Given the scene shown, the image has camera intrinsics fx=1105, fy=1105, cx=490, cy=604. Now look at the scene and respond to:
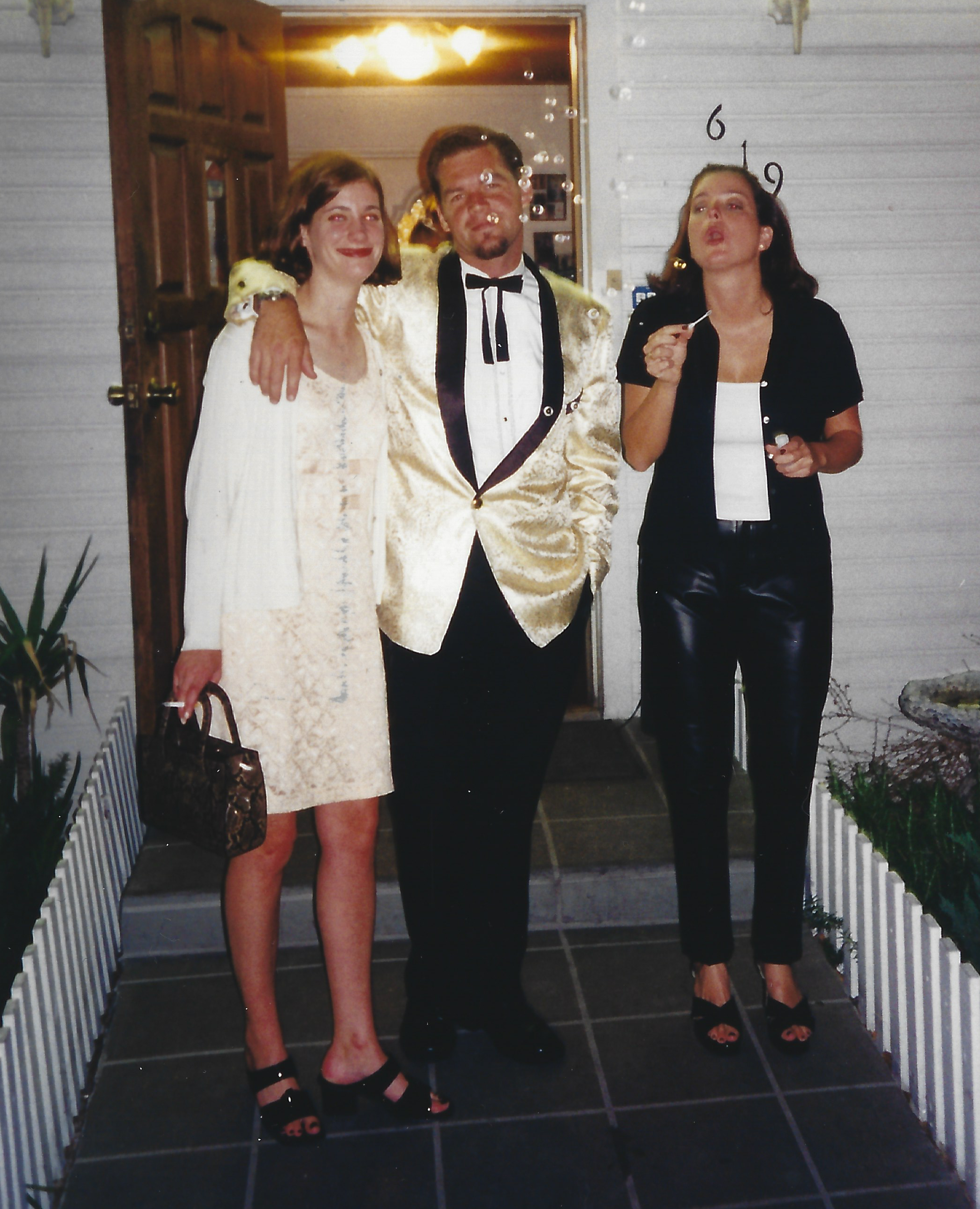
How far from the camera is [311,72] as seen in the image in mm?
7199

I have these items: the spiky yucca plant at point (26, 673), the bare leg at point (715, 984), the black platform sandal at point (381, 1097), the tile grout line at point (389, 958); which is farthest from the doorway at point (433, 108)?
the black platform sandal at point (381, 1097)

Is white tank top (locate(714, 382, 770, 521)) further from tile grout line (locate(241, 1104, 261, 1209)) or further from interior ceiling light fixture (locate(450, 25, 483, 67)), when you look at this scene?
interior ceiling light fixture (locate(450, 25, 483, 67))

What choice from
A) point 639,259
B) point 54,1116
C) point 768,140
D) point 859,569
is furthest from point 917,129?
point 54,1116

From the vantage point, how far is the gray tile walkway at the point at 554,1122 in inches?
87.7

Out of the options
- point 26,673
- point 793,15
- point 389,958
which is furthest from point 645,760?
point 793,15

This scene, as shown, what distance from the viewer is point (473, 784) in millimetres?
2537

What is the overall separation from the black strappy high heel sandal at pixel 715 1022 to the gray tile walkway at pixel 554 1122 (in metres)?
0.03

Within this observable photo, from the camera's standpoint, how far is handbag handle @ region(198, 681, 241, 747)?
2.15 m

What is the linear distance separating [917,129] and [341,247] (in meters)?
3.04

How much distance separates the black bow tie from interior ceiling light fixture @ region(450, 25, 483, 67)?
2.30 m

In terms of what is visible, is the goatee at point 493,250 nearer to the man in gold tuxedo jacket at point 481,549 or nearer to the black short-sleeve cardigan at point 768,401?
the man in gold tuxedo jacket at point 481,549

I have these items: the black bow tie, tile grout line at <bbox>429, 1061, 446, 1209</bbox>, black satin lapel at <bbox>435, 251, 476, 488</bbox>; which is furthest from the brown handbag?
the black bow tie

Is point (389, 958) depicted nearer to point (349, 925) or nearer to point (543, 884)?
point (543, 884)

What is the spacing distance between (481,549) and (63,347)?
2.41 metres
